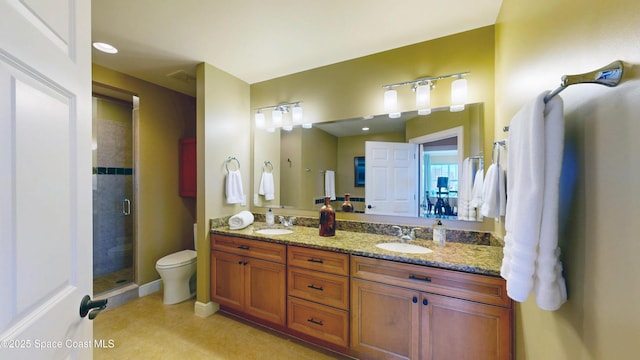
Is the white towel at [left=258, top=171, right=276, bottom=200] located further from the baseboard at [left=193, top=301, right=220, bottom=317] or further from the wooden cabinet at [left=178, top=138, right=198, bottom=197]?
the baseboard at [left=193, top=301, right=220, bottom=317]

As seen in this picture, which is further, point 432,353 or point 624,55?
point 432,353

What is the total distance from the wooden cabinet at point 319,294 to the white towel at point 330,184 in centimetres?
71

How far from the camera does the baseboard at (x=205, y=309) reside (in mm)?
2422

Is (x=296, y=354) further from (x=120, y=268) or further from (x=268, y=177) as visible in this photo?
(x=120, y=268)

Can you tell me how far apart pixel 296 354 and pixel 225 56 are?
2.65 m

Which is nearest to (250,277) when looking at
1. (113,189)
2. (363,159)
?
(363,159)

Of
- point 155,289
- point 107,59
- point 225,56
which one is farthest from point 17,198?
point 155,289

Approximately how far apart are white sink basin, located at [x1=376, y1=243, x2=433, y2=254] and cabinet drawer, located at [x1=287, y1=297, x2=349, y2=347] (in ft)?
1.83

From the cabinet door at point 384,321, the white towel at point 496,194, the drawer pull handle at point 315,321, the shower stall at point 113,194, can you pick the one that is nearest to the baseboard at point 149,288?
the shower stall at point 113,194

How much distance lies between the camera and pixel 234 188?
2.66m

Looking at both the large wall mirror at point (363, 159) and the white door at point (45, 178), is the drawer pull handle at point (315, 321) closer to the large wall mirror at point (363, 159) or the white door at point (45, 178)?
the large wall mirror at point (363, 159)

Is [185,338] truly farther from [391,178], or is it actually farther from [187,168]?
[391,178]

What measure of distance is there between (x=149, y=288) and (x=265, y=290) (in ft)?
5.75

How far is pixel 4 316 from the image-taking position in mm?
455
